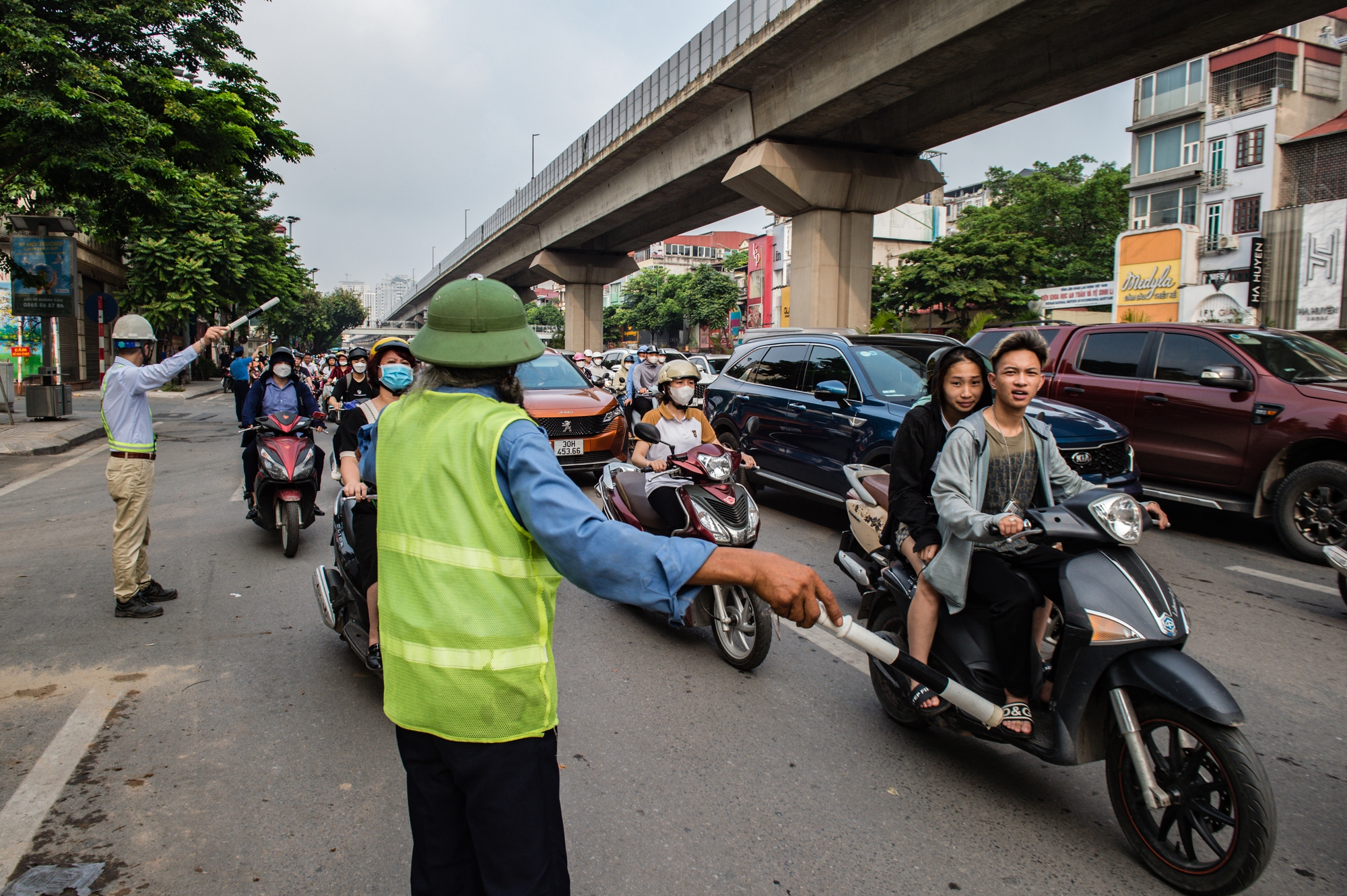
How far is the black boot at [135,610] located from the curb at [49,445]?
10105mm

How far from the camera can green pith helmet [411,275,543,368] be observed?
1706 millimetres

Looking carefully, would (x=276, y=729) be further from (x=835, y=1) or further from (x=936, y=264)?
(x=936, y=264)

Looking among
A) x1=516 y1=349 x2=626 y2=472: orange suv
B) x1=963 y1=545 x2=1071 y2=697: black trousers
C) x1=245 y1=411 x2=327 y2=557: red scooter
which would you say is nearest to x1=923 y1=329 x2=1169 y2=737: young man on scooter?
x1=963 y1=545 x2=1071 y2=697: black trousers

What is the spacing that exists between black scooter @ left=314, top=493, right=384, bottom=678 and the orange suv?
4.65 metres

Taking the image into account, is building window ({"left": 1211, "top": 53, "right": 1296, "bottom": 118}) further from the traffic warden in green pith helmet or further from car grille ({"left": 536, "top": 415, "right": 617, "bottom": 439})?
the traffic warden in green pith helmet

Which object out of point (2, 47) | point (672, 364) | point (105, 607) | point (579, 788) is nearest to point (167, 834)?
point (579, 788)

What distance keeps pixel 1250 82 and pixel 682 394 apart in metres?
40.5

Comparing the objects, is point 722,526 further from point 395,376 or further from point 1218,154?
point 1218,154

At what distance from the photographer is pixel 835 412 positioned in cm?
749

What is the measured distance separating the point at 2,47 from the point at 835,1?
1269 cm

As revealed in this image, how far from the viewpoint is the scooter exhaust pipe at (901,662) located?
178cm

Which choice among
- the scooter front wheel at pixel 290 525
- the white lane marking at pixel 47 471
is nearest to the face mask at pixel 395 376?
the scooter front wheel at pixel 290 525

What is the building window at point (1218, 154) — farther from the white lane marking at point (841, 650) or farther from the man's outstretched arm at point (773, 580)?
the man's outstretched arm at point (773, 580)

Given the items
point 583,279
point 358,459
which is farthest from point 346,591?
point 583,279
